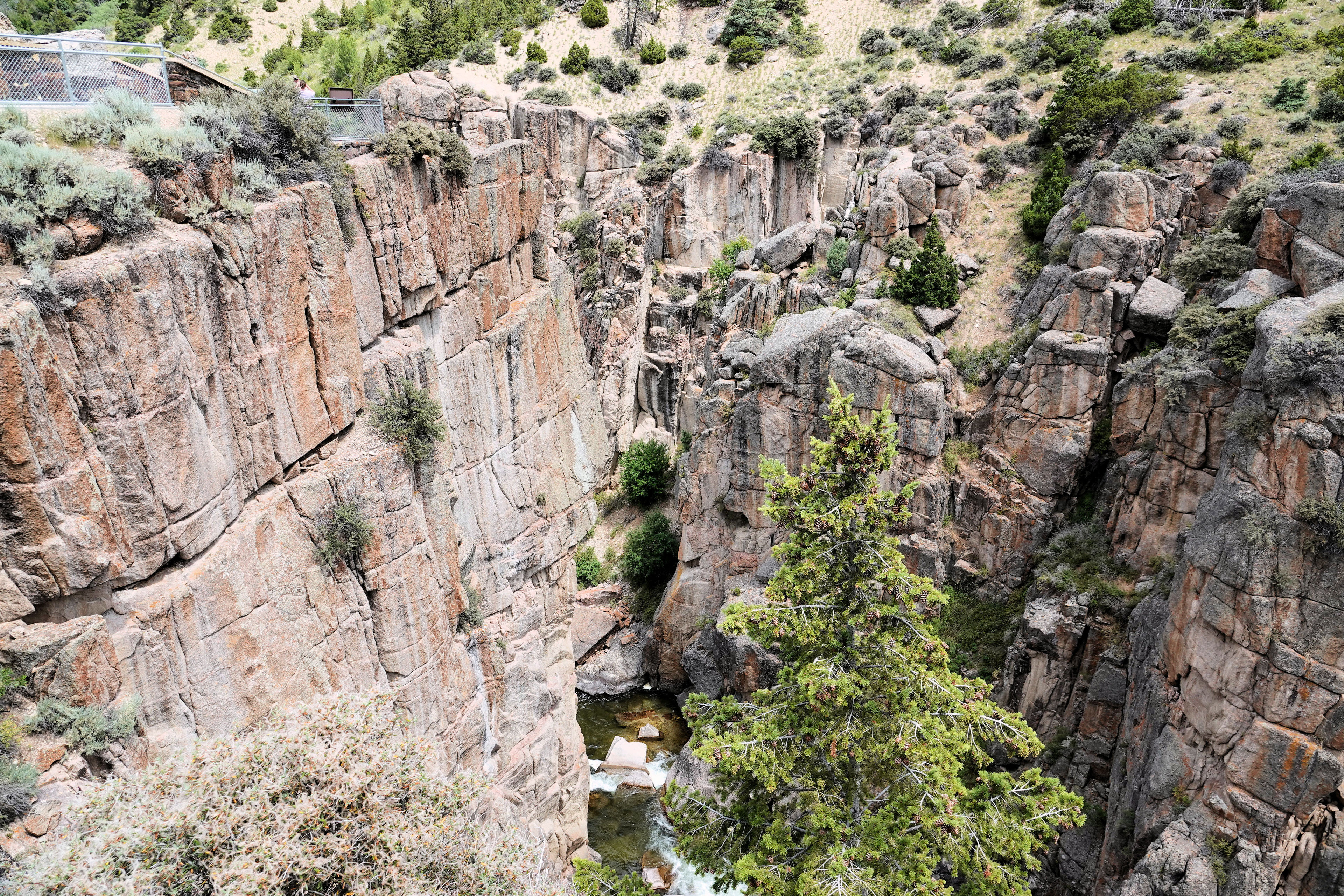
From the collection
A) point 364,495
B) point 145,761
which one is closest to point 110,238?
point 364,495

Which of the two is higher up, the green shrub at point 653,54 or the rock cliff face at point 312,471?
the green shrub at point 653,54

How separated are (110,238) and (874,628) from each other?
14.0m

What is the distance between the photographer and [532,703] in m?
23.4

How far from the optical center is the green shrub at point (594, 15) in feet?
187

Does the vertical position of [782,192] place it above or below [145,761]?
above

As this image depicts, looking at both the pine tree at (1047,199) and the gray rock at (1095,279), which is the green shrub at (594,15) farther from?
the gray rock at (1095,279)

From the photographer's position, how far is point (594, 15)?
5688cm

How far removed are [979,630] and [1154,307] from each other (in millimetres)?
11446

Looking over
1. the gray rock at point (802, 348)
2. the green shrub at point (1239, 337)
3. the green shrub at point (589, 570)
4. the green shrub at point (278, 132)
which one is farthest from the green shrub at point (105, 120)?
the green shrub at point (589, 570)

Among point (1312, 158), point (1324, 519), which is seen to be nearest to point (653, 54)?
point (1312, 158)

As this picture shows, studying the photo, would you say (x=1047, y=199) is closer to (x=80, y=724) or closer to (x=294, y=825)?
(x=294, y=825)

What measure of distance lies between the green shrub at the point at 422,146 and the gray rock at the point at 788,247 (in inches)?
781

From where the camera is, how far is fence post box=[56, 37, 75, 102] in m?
14.0

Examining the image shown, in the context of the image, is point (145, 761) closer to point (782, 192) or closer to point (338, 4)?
point (782, 192)
